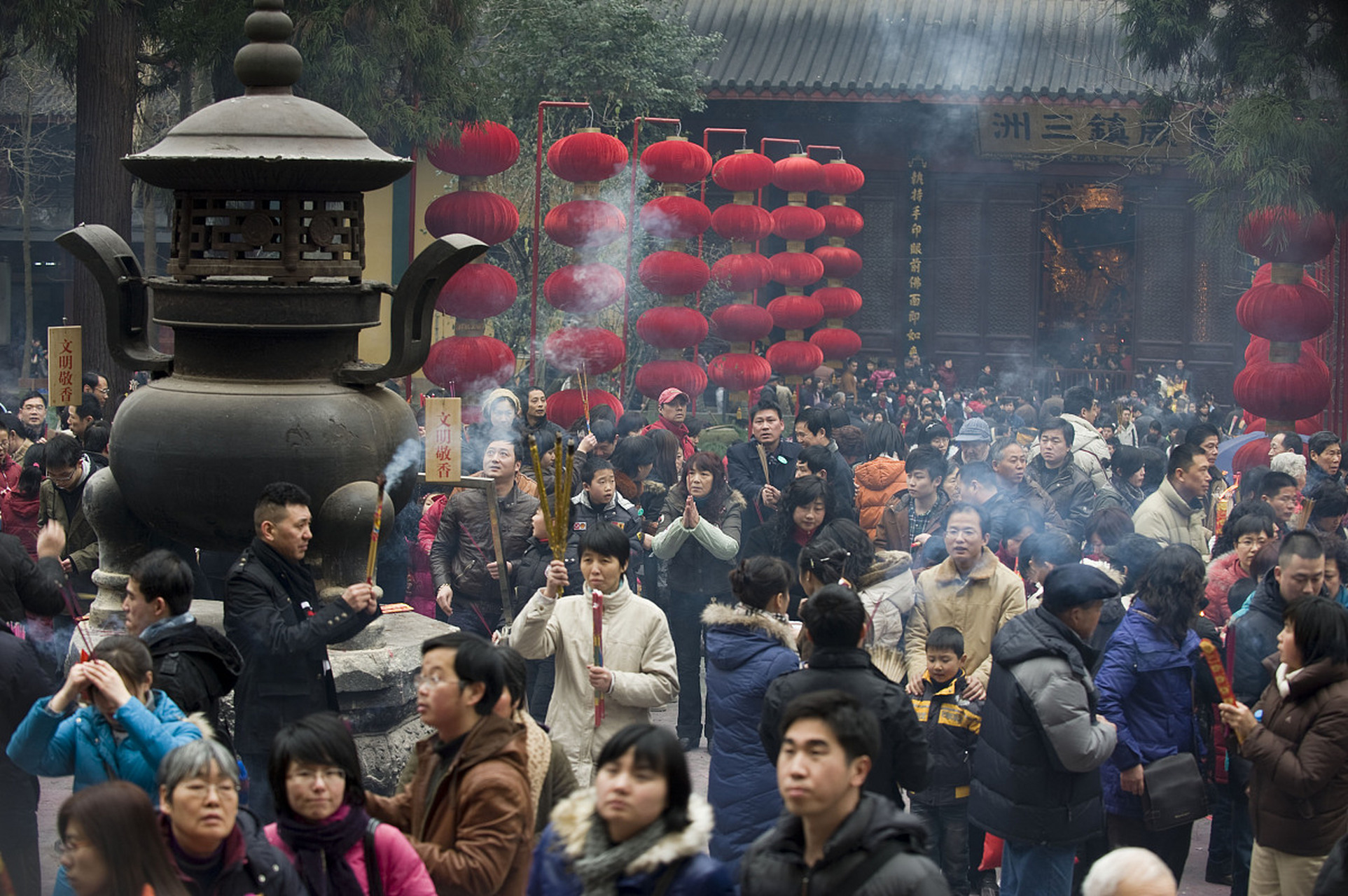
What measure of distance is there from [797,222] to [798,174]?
1.49 feet

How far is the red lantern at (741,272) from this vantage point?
13.2 meters

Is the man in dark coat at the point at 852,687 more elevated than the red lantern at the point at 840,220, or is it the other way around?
the red lantern at the point at 840,220

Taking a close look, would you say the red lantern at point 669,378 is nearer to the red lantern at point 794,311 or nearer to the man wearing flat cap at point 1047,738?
the red lantern at point 794,311

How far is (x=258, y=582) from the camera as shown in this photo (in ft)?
15.3

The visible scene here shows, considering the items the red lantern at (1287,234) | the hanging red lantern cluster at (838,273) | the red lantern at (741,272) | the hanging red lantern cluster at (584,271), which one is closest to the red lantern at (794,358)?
the hanging red lantern cluster at (838,273)

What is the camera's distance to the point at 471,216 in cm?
1035

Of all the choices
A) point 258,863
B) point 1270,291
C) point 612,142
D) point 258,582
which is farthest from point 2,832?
point 1270,291

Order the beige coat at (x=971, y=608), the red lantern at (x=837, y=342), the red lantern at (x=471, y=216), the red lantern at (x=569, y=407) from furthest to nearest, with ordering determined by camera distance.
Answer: the red lantern at (x=837, y=342) < the red lantern at (x=569, y=407) < the red lantern at (x=471, y=216) < the beige coat at (x=971, y=608)

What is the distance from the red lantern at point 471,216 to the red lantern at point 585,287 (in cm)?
64

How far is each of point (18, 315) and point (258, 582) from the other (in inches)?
815

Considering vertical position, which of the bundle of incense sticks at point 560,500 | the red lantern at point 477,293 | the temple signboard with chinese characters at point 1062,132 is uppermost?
the temple signboard with chinese characters at point 1062,132

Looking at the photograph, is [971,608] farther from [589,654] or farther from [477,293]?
[477,293]

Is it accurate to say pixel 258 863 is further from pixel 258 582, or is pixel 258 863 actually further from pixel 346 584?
pixel 346 584

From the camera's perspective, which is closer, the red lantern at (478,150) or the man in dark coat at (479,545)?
the man in dark coat at (479,545)
